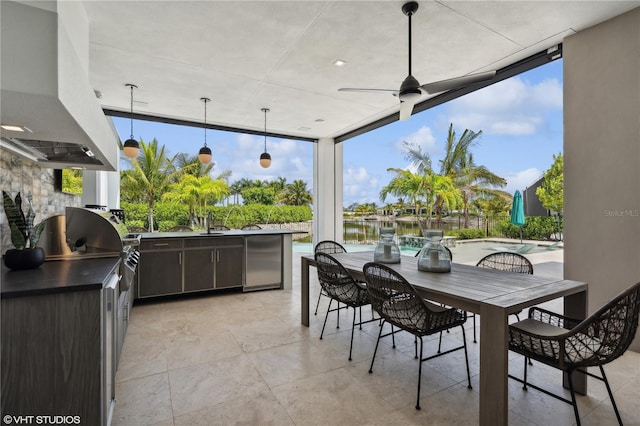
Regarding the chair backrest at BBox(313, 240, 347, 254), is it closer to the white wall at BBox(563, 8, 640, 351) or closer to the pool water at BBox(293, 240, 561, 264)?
the pool water at BBox(293, 240, 561, 264)

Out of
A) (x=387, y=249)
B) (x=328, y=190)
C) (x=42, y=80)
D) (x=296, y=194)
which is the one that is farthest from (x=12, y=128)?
(x=296, y=194)

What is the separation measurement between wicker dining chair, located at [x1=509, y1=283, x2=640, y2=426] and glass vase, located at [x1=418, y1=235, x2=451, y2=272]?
0.69 metres

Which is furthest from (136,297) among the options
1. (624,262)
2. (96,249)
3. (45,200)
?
(624,262)

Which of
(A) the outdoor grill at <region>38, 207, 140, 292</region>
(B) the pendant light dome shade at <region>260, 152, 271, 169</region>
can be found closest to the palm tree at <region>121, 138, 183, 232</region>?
(B) the pendant light dome shade at <region>260, 152, 271, 169</region>

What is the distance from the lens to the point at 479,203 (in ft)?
26.8

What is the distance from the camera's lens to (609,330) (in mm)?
1604

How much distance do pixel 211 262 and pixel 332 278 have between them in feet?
7.21

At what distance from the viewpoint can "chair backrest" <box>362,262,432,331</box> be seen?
2.05 m

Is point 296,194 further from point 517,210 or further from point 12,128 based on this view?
point 12,128

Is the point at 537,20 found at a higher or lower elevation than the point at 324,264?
higher

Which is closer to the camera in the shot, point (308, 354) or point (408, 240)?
point (308, 354)

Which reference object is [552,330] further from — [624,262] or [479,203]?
[479,203]

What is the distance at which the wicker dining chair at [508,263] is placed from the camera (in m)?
2.76

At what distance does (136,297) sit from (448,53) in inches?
189
